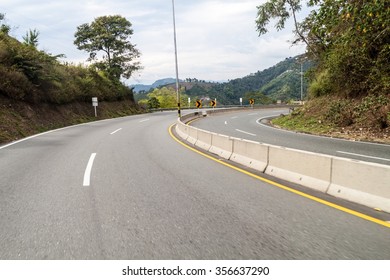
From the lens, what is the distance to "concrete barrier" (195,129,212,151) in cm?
1176

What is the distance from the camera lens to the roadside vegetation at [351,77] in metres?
11.8

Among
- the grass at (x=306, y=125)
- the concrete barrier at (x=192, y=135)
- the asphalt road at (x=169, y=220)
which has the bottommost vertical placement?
the grass at (x=306, y=125)

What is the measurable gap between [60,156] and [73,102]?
927 inches

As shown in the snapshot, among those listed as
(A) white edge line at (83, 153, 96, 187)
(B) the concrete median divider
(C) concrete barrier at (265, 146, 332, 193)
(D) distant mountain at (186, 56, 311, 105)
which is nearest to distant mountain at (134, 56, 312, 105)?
(D) distant mountain at (186, 56, 311, 105)

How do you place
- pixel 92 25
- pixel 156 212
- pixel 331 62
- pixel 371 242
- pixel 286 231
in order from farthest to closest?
pixel 92 25 < pixel 331 62 < pixel 156 212 < pixel 286 231 < pixel 371 242

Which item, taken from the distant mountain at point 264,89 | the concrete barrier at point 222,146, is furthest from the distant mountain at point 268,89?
the concrete barrier at point 222,146

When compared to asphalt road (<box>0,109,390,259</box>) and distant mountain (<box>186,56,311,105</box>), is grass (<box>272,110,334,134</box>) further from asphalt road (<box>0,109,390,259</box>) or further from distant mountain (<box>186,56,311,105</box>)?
distant mountain (<box>186,56,311,105</box>)

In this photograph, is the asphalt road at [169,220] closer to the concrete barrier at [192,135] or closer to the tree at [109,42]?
the concrete barrier at [192,135]

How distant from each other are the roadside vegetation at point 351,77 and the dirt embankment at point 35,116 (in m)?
16.8

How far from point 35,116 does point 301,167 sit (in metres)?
21.9

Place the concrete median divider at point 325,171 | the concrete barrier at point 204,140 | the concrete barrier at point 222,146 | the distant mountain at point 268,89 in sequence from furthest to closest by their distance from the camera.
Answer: the distant mountain at point 268,89, the concrete barrier at point 204,140, the concrete barrier at point 222,146, the concrete median divider at point 325,171
